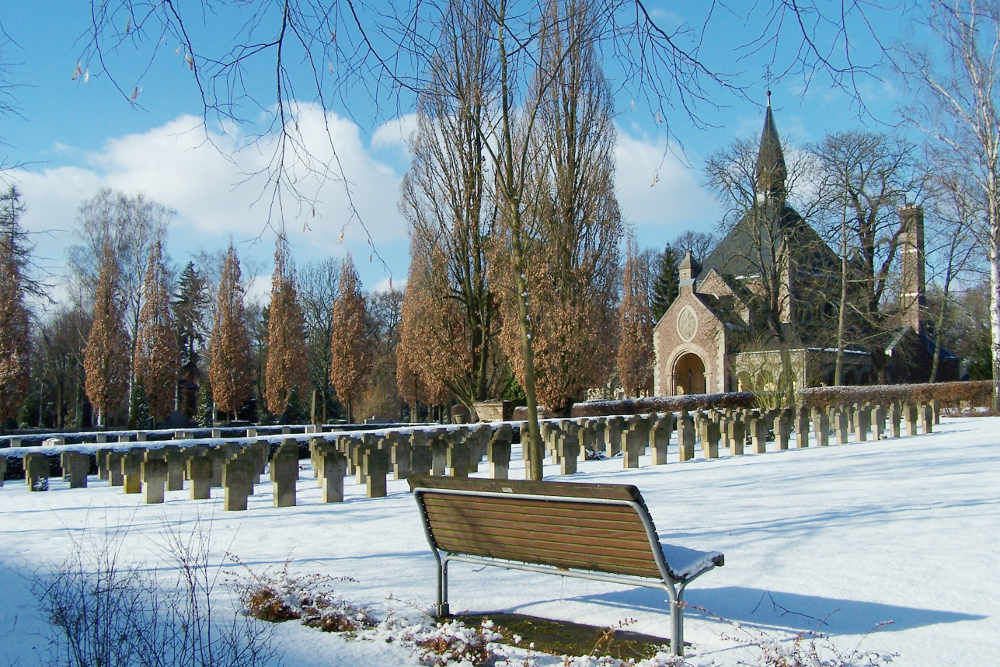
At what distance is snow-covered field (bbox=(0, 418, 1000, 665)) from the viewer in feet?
12.8

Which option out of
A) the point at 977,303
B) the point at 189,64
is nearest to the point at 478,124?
the point at 189,64

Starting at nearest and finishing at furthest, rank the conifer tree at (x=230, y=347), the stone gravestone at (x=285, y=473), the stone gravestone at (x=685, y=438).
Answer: the stone gravestone at (x=285, y=473) < the stone gravestone at (x=685, y=438) < the conifer tree at (x=230, y=347)

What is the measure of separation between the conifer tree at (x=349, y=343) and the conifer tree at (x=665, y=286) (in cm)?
2558

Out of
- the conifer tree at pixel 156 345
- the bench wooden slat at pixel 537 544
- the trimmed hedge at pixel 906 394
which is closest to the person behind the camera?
the bench wooden slat at pixel 537 544

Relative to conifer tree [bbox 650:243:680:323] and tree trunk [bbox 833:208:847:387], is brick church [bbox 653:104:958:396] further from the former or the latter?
conifer tree [bbox 650:243:680:323]

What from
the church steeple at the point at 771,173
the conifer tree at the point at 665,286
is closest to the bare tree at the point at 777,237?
the church steeple at the point at 771,173

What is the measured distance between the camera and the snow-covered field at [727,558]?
154 inches

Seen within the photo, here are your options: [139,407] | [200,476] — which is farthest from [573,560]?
[139,407]

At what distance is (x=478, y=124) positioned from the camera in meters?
8.62

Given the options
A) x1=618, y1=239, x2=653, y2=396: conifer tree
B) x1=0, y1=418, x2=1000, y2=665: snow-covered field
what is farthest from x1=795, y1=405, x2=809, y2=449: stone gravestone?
x1=618, y1=239, x2=653, y2=396: conifer tree

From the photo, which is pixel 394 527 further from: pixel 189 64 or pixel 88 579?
pixel 189 64

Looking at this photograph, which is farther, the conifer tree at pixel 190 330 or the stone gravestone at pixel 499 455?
the conifer tree at pixel 190 330

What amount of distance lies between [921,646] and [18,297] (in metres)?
31.4

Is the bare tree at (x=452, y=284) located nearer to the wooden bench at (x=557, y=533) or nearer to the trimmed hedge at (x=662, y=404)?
the trimmed hedge at (x=662, y=404)
